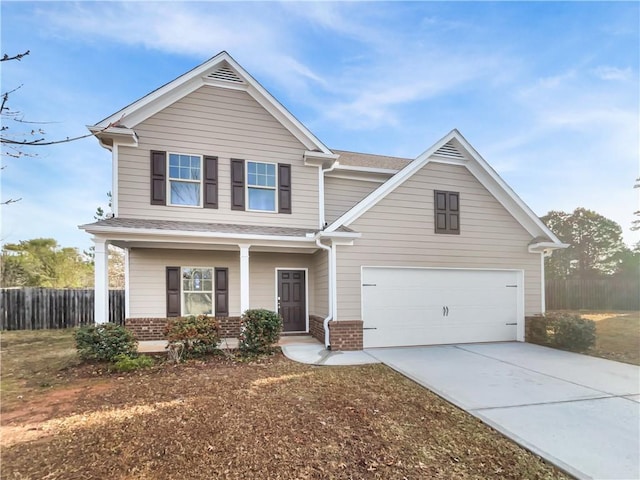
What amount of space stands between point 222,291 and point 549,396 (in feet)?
27.2

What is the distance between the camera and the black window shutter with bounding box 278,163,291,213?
9789mm

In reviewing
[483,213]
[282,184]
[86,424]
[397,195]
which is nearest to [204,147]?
[282,184]

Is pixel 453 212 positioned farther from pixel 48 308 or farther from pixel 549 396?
pixel 48 308

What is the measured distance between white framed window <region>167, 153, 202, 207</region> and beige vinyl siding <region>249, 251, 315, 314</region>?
8.16ft

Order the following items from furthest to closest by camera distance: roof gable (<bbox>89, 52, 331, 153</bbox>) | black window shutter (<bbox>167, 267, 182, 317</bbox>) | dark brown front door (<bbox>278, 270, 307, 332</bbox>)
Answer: dark brown front door (<bbox>278, 270, 307, 332</bbox>), black window shutter (<bbox>167, 267, 182, 317</bbox>), roof gable (<bbox>89, 52, 331, 153</bbox>)

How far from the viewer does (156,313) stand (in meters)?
9.24

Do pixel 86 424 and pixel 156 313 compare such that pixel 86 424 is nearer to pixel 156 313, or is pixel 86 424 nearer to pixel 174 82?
pixel 156 313

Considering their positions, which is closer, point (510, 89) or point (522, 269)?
point (522, 269)

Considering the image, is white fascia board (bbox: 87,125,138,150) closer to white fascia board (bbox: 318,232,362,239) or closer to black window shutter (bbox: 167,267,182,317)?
black window shutter (bbox: 167,267,182,317)

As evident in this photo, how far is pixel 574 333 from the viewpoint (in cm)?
842

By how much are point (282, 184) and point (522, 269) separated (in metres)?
7.85

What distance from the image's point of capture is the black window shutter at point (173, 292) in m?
9.40

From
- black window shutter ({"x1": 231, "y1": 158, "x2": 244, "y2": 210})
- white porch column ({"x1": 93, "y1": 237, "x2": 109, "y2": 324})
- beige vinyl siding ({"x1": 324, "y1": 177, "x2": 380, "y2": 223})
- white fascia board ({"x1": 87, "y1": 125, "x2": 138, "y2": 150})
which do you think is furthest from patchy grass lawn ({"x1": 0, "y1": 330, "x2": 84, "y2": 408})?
beige vinyl siding ({"x1": 324, "y1": 177, "x2": 380, "y2": 223})

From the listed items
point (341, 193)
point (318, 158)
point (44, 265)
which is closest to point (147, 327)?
point (318, 158)
